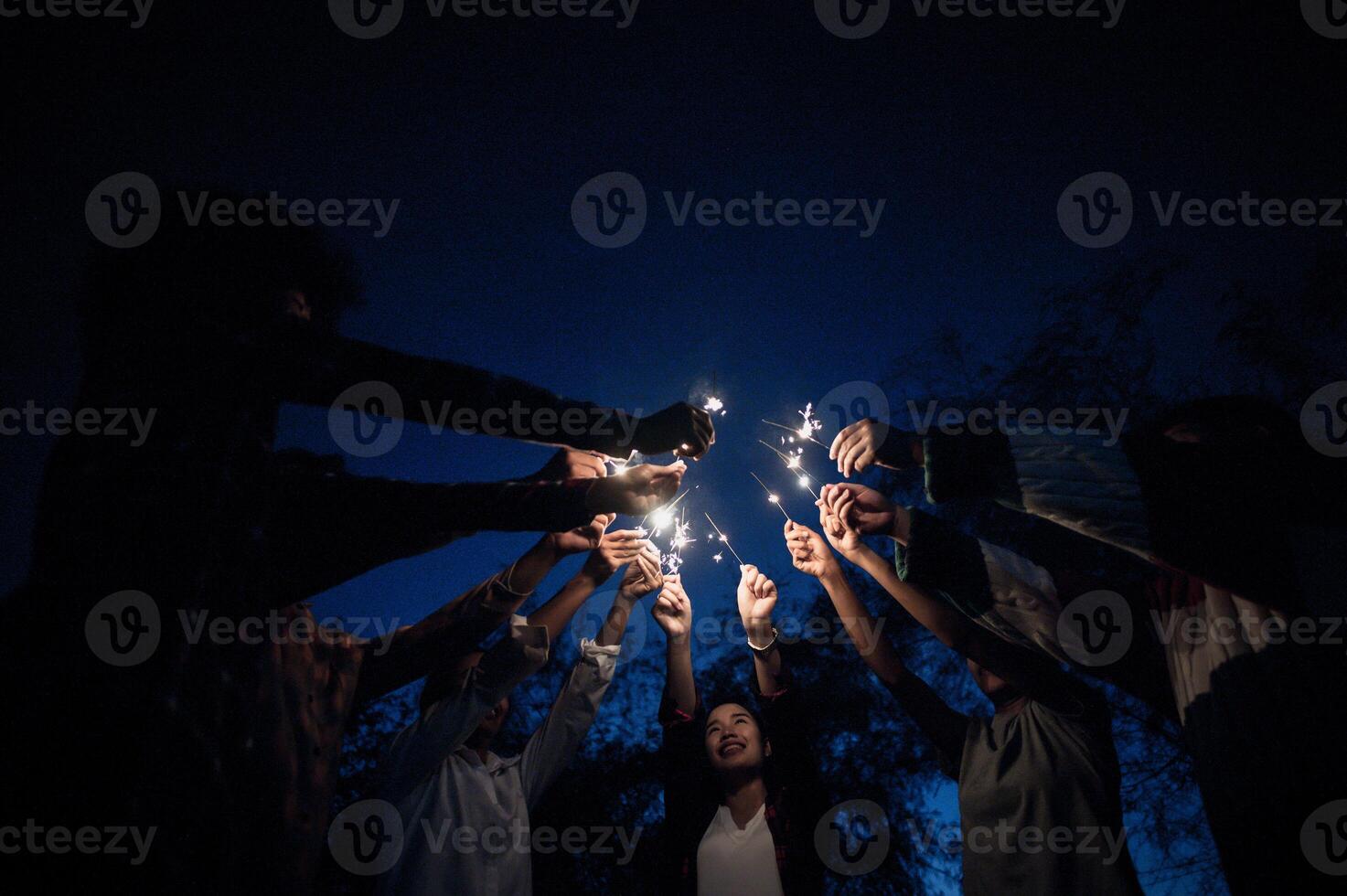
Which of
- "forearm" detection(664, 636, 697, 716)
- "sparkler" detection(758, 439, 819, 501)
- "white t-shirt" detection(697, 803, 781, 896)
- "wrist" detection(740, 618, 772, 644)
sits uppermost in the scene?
"sparkler" detection(758, 439, 819, 501)

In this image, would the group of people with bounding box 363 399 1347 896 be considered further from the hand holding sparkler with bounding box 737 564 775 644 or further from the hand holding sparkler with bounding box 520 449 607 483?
the hand holding sparkler with bounding box 520 449 607 483

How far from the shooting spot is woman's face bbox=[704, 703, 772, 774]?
5.66 metres

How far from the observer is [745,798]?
18.1 feet

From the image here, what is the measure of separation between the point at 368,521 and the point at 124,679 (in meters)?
0.83

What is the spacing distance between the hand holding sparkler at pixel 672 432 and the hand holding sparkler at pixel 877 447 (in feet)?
3.44

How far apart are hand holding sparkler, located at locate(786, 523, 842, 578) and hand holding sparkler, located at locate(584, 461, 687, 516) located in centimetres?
243

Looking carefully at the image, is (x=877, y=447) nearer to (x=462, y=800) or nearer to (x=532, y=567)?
(x=532, y=567)

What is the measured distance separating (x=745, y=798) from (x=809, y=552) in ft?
6.97

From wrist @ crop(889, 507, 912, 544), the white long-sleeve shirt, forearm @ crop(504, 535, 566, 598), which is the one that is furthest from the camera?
forearm @ crop(504, 535, 566, 598)

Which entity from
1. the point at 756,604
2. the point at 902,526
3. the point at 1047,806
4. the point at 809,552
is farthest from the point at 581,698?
the point at 1047,806

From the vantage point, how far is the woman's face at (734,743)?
5.66 m

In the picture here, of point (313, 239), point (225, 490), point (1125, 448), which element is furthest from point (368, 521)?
point (1125, 448)

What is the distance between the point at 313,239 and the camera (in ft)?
10.8

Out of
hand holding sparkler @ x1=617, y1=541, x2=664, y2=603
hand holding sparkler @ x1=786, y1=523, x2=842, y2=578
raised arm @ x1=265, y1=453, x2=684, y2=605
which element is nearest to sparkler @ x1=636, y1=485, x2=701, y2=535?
hand holding sparkler @ x1=617, y1=541, x2=664, y2=603
